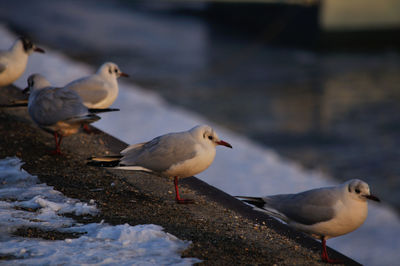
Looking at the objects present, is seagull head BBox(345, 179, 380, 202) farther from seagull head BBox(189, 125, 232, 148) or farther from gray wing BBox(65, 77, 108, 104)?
gray wing BBox(65, 77, 108, 104)

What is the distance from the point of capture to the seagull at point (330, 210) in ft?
11.8

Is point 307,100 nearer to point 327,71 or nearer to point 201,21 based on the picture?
point 327,71

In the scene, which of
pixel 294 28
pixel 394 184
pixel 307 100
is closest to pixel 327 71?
pixel 307 100

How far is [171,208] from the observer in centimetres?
399

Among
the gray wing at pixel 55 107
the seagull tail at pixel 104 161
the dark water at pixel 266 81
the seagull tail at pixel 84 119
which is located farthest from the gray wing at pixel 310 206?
the dark water at pixel 266 81

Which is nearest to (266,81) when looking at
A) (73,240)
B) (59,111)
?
(59,111)

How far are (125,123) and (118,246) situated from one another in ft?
21.4

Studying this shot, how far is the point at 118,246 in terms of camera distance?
130 inches

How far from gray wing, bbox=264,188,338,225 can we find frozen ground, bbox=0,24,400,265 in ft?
8.50

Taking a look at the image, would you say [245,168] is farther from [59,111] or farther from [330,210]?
[330,210]

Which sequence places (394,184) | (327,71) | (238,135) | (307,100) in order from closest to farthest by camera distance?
(394,184) → (238,135) → (307,100) → (327,71)

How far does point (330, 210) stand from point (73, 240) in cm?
151

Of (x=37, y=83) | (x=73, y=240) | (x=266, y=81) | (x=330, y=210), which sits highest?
(x=266, y=81)

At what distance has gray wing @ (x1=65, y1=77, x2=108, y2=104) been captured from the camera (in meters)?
5.77
